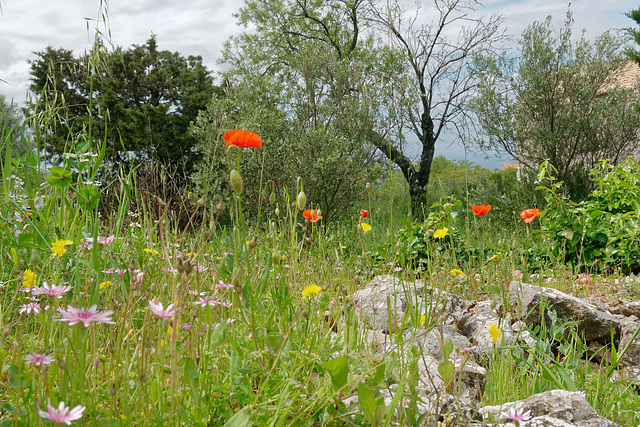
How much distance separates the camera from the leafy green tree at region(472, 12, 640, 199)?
9.02m

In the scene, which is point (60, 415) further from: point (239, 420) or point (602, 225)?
point (602, 225)

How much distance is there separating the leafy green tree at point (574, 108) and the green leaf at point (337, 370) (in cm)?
926

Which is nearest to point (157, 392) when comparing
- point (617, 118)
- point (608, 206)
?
point (608, 206)

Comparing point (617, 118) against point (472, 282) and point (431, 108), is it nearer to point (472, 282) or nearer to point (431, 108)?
point (431, 108)

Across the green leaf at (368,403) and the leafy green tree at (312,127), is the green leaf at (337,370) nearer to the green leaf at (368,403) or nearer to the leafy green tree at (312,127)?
the green leaf at (368,403)

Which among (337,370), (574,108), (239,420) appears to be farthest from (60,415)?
(574,108)

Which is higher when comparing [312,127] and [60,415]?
[312,127]

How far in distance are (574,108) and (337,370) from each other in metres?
9.96

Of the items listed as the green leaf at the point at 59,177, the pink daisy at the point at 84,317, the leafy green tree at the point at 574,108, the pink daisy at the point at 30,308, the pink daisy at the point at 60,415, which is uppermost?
the leafy green tree at the point at 574,108

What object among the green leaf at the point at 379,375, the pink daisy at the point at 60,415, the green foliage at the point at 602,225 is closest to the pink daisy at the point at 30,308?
the pink daisy at the point at 60,415

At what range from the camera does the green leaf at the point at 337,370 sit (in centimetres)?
97

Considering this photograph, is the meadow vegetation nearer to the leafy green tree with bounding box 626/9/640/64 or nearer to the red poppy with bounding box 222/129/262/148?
the red poppy with bounding box 222/129/262/148

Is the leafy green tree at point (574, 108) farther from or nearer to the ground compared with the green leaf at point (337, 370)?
farther from the ground

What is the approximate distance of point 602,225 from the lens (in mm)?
4652
